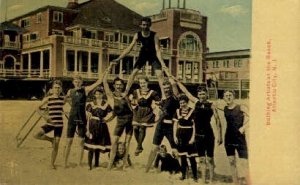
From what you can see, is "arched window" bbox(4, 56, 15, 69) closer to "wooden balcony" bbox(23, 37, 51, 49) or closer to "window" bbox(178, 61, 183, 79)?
"wooden balcony" bbox(23, 37, 51, 49)

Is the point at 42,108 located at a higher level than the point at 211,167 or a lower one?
higher

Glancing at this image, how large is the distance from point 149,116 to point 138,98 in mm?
40

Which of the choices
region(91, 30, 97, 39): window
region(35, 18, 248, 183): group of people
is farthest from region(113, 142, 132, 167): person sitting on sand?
region(91, 30, 97, 39): window

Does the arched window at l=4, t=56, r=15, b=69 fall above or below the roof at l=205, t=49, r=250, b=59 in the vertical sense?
below

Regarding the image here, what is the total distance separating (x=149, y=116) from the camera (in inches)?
37.7

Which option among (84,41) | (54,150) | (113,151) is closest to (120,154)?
(113,151)

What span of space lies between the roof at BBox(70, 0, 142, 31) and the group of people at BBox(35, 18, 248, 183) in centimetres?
2

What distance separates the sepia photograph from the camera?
3.12ft

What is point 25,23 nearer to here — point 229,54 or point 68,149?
Answer: point 68,149

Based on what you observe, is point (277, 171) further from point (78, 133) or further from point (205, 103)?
point (78, 133)

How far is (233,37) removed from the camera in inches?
37.4

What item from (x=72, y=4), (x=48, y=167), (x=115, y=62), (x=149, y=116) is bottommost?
(x=48, y=167)

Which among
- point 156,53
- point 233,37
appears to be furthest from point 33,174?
point 233,37

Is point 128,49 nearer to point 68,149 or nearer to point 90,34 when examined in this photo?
point 90,34
